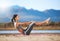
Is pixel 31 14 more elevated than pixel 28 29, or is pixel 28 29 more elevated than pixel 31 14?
pixel 31 14

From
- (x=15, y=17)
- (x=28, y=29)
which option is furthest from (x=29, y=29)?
(x=15, y=17)

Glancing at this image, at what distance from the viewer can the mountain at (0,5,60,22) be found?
1.90 metres

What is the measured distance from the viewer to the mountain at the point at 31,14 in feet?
6.24

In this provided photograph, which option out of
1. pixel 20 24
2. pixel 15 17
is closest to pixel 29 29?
pixel 20 24

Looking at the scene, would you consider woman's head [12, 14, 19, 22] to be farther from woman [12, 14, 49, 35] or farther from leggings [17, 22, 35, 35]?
leggings [17, 22, 35, 35]

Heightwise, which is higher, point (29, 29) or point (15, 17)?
point (15, 17)

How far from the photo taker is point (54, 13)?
193 cm

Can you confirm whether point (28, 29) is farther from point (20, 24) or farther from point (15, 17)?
point (15, 17)

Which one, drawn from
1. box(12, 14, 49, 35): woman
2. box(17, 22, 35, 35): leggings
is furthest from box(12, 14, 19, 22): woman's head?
box(17, 22, 35, 35): leggings

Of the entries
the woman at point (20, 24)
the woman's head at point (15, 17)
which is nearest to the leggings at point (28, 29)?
the woman at point (20, 24)

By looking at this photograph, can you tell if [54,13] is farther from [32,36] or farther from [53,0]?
[32,36]

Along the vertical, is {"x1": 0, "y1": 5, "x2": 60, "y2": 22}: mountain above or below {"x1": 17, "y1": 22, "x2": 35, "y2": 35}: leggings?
above

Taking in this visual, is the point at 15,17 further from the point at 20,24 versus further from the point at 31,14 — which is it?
the point at 31,14

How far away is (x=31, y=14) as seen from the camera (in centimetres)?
191
